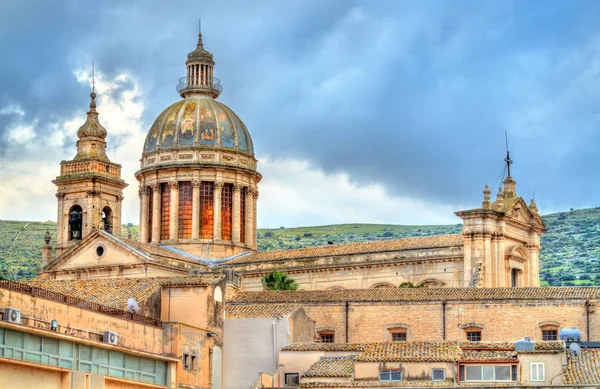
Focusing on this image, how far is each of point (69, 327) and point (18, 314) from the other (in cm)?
360

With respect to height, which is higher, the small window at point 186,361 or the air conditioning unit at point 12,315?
the air conditioning unit at point 12,315

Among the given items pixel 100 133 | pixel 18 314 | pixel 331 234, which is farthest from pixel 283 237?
pixel 18 314

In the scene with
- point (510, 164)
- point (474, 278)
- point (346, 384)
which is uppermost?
point (510, 164)

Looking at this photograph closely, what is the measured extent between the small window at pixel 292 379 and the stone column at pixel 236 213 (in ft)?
124

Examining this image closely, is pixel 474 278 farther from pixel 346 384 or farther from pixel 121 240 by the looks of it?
pixel 346 384

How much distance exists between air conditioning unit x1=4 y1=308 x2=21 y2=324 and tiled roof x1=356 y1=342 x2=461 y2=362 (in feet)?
42.9

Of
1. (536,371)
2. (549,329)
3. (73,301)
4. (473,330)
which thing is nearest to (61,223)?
A: (473,330)

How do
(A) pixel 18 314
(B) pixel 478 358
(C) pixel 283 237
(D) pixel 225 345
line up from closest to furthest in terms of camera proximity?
(A) pixel 18 314, (B) pixel 478 358, (D) pixel 225 345, (C) pixel 283 237

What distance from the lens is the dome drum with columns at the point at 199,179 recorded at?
92.4 meters

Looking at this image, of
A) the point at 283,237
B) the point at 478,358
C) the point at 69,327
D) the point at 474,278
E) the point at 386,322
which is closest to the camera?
the point at 69,327

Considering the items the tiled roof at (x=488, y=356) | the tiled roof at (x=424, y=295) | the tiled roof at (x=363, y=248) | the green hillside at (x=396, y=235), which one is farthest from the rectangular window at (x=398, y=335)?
the green hillside at (x=396, y=235)

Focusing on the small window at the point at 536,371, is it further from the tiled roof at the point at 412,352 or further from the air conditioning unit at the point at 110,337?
the air conditioning unit at the point at 110,337

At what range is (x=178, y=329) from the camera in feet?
174

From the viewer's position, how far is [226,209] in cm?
9369
